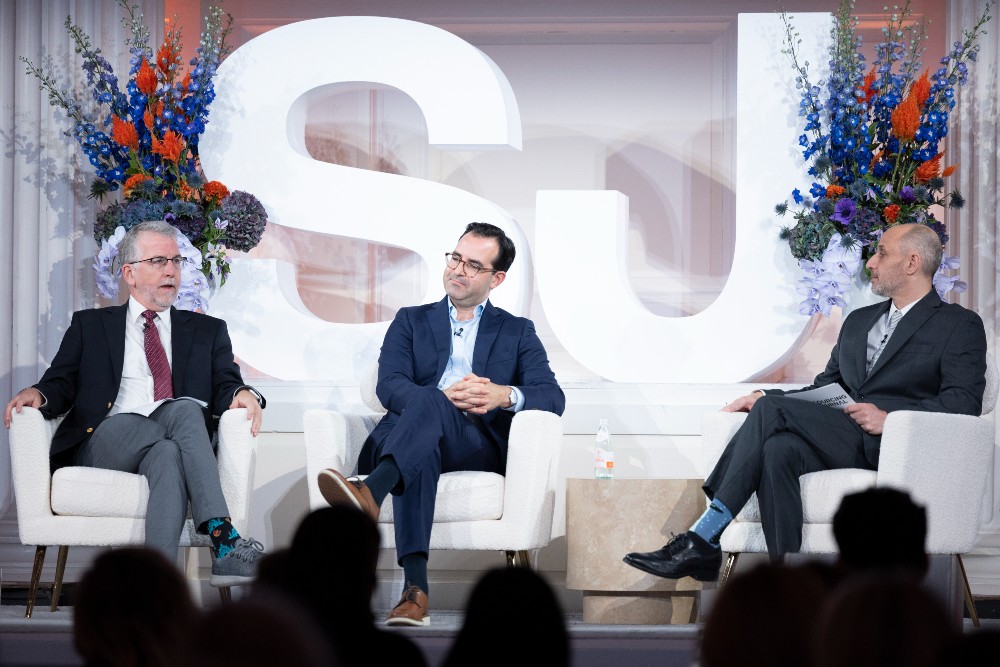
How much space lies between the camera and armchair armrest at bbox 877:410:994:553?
3592 millimetres

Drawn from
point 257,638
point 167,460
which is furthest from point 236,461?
point 257,638

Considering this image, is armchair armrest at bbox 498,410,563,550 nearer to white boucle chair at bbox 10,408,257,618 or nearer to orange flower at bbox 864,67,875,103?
white boucle chair at bbox 10,408,257,618

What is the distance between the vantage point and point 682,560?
141 inches

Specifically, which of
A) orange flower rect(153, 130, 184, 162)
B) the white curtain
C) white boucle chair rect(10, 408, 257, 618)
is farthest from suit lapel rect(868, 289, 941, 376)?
the white curtain

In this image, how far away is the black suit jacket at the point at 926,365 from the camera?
3.80 metres

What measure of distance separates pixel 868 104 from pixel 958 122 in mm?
622

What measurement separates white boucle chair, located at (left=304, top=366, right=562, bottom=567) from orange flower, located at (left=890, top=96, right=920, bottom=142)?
1741mm

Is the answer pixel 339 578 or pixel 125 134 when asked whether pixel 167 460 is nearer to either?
pixel 125 134

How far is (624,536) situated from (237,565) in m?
1.24

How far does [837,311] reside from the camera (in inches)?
234

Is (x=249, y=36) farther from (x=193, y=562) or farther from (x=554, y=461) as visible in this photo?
(x=554, y=461)

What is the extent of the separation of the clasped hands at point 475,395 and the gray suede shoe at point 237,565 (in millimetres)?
747

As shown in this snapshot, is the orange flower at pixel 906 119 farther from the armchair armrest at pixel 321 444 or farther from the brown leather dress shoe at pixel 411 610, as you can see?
the brown leather dress shoe at pixel 411 610

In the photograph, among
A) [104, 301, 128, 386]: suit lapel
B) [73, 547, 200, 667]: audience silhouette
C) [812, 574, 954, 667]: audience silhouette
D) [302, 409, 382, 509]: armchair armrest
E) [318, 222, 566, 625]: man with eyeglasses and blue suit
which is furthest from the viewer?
[104, 301, 128, 386]: suit lapel
